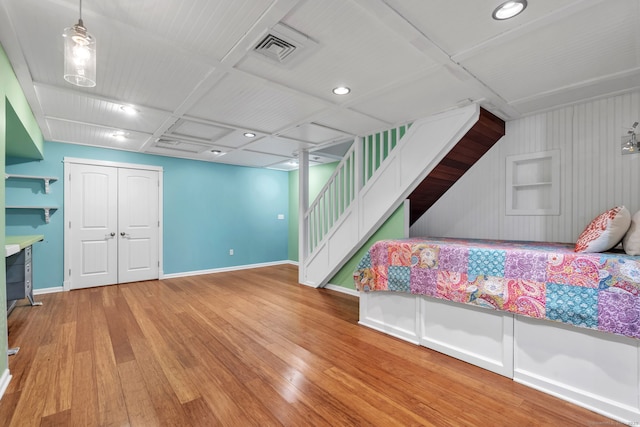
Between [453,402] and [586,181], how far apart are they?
255cm

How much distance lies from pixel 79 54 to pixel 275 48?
1.10 m

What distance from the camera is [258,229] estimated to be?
21.9ft

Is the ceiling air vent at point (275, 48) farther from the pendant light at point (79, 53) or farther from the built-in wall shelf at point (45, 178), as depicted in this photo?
the built-in wall shelf at point (45, 178)

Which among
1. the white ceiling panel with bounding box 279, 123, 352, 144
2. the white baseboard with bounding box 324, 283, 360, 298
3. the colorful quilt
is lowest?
the white baseboard with bounding box 324, 283, 360, 298

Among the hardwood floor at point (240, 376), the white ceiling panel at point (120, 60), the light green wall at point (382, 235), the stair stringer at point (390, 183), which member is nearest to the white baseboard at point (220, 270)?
the hardwood floor at point (240, 376)

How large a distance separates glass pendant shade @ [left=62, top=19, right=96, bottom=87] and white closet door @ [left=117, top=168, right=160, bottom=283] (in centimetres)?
434

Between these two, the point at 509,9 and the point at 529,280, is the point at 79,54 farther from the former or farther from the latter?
the point at 529,280

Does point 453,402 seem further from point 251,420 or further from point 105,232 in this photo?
point 105,232

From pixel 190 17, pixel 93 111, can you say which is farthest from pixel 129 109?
pixel 190 17

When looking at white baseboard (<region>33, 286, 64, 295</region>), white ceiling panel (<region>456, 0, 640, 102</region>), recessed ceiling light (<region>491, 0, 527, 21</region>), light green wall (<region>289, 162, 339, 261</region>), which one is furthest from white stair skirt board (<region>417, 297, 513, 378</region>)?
white baseboard (<region>33, 286, 64, 295</region>)

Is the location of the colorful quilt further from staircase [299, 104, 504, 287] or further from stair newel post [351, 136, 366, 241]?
stair newel post [351, 136, 366, 241]

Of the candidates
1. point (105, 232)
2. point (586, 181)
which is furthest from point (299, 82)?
point (105, 232)

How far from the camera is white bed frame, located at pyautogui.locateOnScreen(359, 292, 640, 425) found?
1750 millimetres

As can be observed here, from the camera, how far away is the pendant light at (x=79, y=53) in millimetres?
1282
